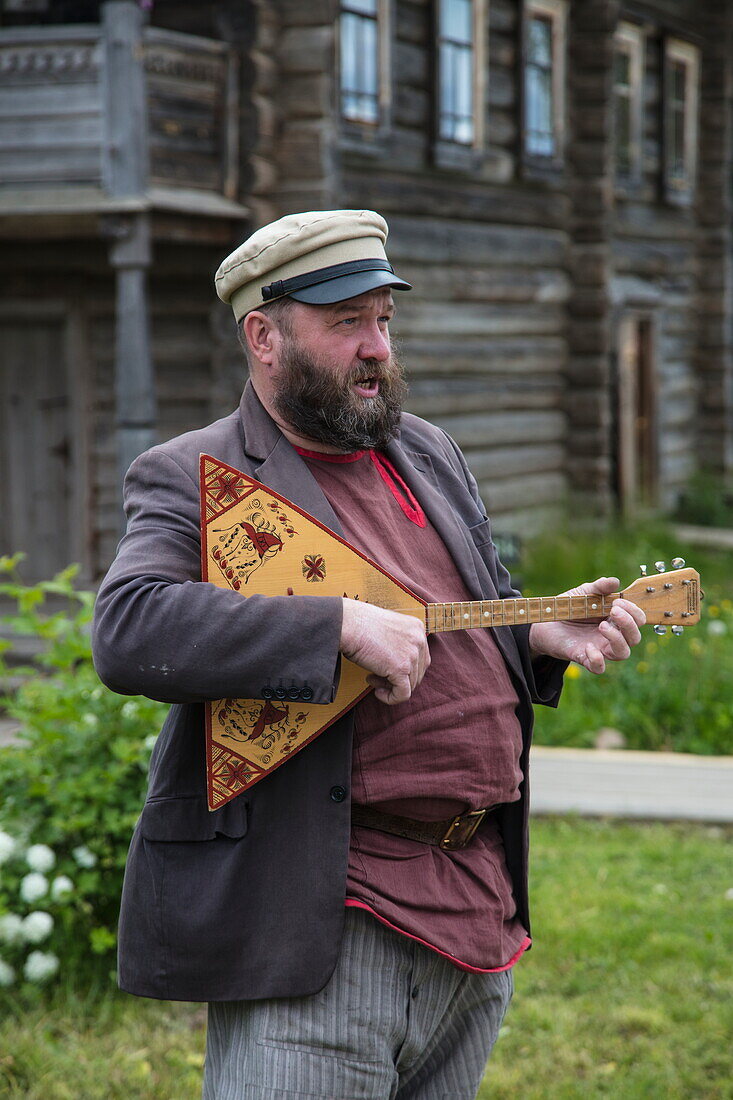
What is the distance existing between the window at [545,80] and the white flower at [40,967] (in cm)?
844

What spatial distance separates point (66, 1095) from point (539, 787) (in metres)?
2.75

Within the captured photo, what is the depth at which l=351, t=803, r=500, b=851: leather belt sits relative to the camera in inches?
81.0

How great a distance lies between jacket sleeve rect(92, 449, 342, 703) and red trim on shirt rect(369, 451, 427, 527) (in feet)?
1.36

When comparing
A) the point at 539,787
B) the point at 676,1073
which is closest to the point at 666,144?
the point at 539,787

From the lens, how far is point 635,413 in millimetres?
12781

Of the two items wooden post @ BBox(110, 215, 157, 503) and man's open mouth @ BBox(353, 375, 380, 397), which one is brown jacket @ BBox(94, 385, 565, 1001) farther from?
wooden post @ BBox(110, 215, 157, 503)

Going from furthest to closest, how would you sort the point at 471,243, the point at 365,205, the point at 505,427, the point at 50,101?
the point at 505,427
the point at 471,243
the point at 365,205
the point at 50,101

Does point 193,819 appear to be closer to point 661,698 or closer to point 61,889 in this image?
point 61,889

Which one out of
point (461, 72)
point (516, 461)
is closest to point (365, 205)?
point (461, 72)

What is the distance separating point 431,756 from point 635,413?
11.2 metres

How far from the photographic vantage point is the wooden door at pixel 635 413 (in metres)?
11.8

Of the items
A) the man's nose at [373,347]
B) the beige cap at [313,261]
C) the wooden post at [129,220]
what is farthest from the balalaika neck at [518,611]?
the wooden post at [129,220]

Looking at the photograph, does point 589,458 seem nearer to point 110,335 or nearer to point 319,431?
point 110,335

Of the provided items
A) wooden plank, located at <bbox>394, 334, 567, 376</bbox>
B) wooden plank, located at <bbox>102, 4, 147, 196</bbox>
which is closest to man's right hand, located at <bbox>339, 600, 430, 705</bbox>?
wooden plank, located at <bbox>102, 4, 147, 196</bbox>
